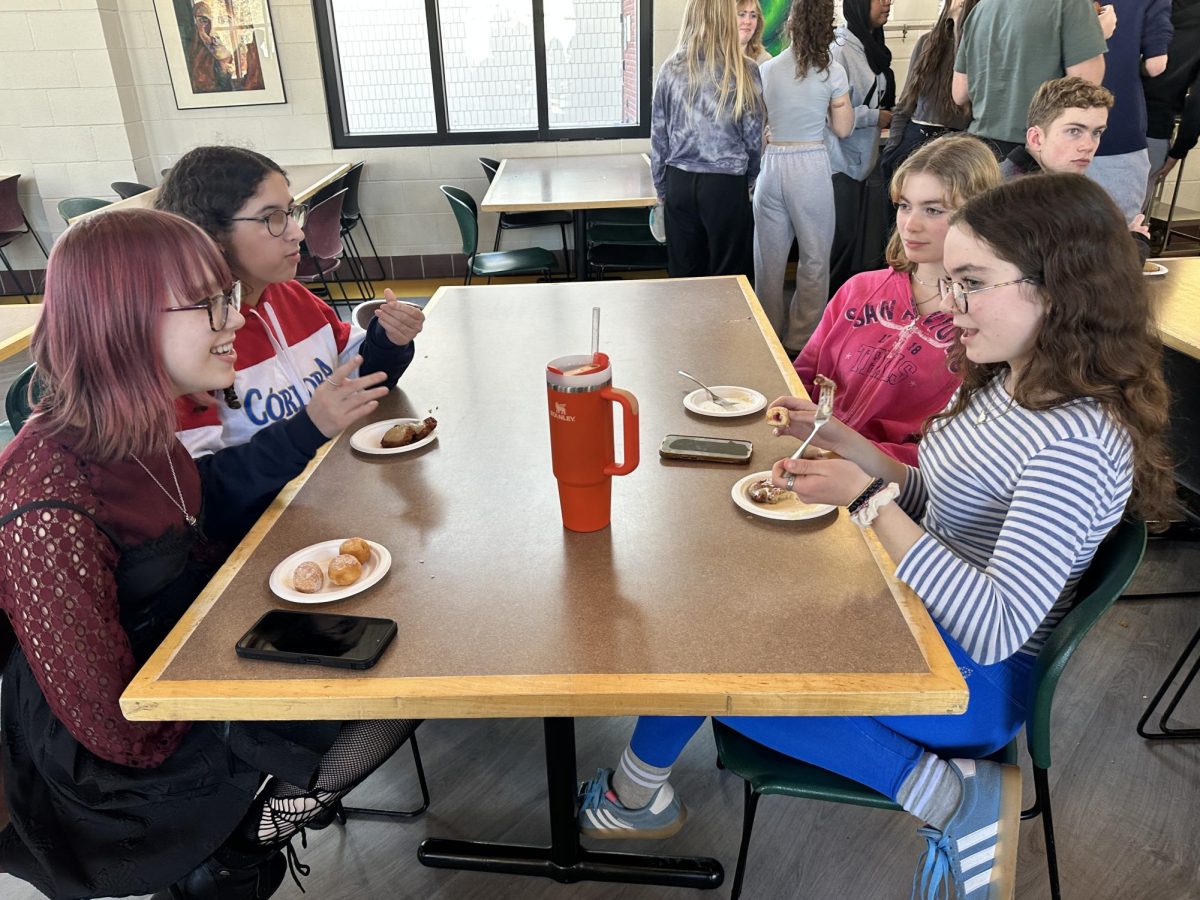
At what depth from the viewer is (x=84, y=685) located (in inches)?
39.9

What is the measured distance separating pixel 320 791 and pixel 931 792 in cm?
85

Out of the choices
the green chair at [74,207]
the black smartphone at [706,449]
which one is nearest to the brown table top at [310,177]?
the green chair at [74,207]

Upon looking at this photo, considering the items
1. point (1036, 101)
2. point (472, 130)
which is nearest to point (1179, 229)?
point (1036, 101)

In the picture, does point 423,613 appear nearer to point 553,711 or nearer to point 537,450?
point 553,711

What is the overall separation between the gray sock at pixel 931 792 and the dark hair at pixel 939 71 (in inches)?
137

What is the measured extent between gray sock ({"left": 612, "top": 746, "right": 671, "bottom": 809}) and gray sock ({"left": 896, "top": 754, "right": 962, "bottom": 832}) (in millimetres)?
432

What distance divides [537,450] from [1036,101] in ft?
7.03

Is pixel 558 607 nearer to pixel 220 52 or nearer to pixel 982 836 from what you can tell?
pixel 982 836

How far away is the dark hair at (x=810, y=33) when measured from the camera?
11.2 ft

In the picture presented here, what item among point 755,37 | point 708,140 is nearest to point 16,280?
point 708,140

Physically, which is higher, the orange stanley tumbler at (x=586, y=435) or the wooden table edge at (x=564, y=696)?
the orange stanley tumbler at (x=586, y=435)

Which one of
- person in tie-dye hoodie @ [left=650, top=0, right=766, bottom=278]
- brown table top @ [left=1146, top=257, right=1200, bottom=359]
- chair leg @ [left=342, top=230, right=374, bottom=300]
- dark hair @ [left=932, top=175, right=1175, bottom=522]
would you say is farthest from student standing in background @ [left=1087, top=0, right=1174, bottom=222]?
chair leg @ [left=342, top=230, right=374, bottom=300]

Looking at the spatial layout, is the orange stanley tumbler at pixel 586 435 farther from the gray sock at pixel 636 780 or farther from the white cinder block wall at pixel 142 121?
the white cinder block wall at pixel 142 121

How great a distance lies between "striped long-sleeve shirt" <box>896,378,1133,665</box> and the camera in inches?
40.7
